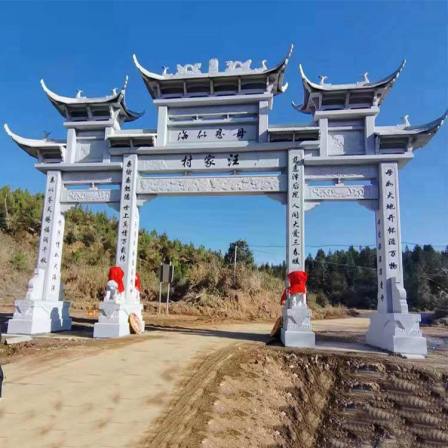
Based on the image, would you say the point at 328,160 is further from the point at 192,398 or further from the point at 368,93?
the point at 192,398

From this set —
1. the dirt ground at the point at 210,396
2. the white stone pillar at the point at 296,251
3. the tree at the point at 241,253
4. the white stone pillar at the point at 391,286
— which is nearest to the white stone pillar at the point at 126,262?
the dirt ground at the point at 210,396

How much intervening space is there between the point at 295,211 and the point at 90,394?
557cm

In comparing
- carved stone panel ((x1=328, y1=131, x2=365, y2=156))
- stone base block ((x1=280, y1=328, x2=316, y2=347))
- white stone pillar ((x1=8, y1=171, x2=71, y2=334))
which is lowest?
stone base block ((x1=280, y1=328, x2=316, y2=347))

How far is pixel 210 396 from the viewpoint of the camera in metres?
4.11

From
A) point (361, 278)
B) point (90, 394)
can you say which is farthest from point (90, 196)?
point (361, 278)

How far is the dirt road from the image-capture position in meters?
3.11

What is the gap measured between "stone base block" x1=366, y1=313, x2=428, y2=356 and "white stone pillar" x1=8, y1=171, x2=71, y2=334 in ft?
24.1

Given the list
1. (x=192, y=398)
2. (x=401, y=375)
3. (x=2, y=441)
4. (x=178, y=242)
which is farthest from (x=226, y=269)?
(x=2, y=441)

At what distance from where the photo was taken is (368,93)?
28.1 feet

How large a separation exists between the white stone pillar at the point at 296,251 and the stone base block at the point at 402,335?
4.70 ft

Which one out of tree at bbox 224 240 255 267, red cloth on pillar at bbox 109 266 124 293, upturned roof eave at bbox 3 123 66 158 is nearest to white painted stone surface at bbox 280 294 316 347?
red cloth on pillar at bbox 109 266 124 293

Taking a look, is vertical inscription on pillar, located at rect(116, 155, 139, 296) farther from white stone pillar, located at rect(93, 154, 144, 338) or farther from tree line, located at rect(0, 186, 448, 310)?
tree line, located at rect(0, 186, 448, 310)

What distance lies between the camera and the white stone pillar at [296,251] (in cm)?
735

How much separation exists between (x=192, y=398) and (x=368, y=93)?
24.7 ft
